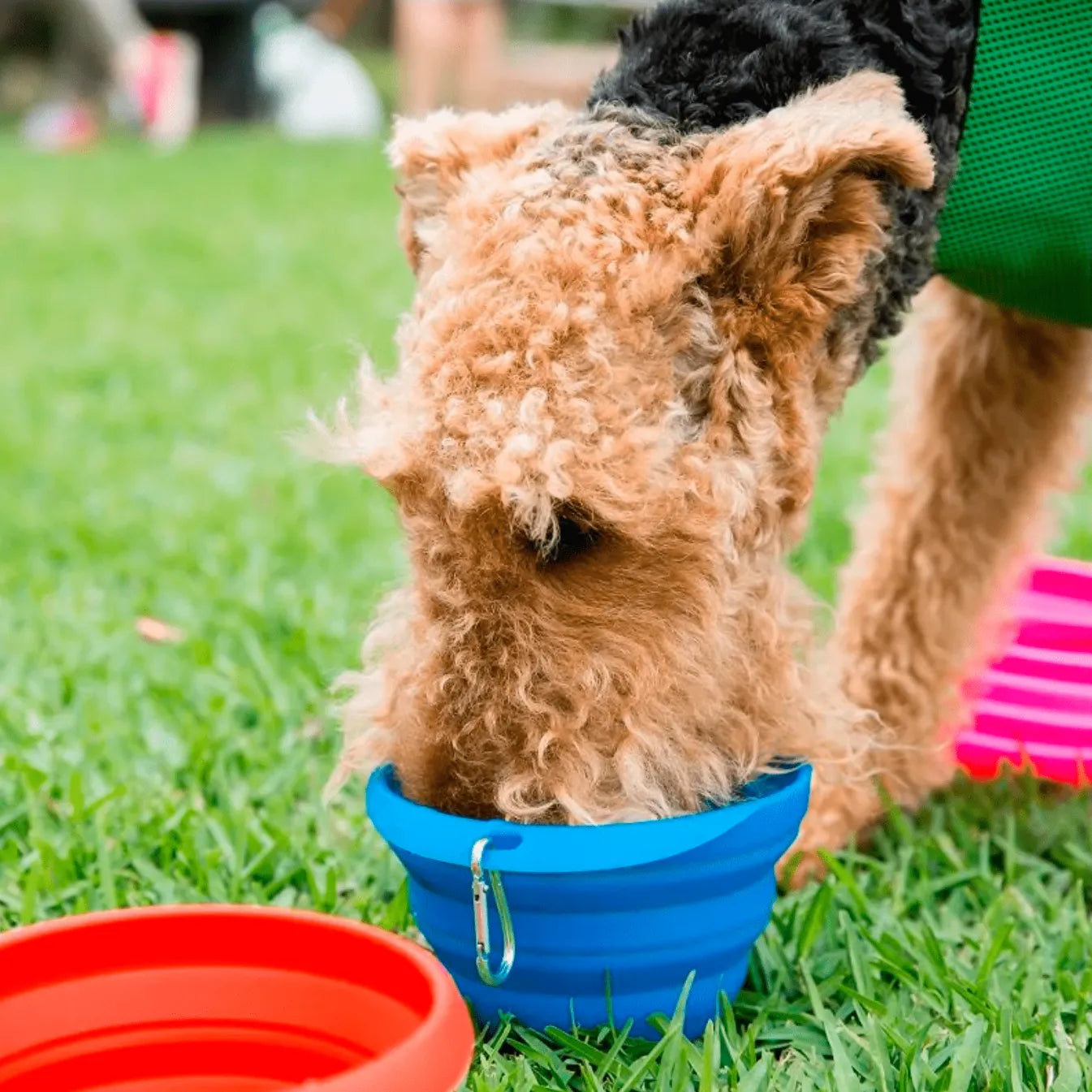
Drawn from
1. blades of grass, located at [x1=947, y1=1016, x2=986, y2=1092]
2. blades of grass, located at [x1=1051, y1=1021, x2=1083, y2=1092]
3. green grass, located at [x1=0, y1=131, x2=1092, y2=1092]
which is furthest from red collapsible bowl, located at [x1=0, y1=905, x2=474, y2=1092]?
blades of grass, located at [x1=1051, y1=1021, x2=1083, y2=1092]

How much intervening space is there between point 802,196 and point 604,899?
0.80 metres

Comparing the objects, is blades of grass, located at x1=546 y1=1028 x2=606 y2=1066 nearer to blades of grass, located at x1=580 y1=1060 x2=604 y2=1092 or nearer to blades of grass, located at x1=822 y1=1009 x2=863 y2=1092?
blades of grass, located at x1=580 y1=1060 x2=604 y2=1092

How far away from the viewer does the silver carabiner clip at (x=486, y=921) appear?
5.57 ft

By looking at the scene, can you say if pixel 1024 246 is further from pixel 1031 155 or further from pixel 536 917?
pixel 536 917

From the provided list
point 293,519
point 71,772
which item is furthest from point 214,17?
point 71,772

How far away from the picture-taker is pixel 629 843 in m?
1.68

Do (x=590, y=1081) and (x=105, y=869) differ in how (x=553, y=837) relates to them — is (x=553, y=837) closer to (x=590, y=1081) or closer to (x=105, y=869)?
(x=590, y=1081)

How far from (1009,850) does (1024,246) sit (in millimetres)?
936

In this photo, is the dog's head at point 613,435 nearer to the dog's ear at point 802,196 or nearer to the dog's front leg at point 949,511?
the dog's ear at point 802,196

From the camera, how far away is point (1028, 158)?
2027mm

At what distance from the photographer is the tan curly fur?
63.7 inches

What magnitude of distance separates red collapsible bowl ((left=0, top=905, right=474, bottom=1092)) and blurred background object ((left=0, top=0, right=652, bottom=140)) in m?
10.9

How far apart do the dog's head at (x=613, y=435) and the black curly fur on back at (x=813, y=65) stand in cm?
7

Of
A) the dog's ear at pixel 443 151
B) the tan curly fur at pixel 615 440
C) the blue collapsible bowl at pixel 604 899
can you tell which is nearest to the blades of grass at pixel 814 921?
the blue collapsible bowl at pixel 604 899
